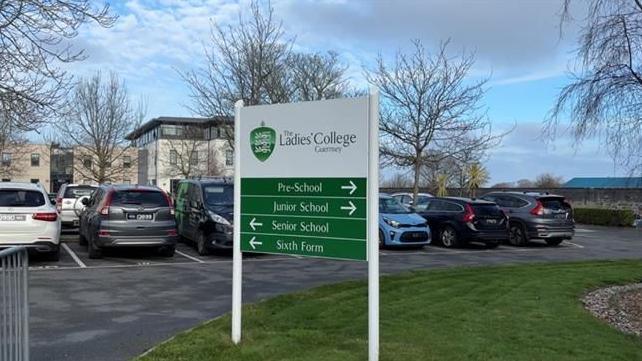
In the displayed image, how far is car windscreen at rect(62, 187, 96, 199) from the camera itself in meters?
22.9

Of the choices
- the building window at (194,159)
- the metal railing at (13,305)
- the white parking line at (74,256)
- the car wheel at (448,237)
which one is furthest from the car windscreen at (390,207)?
the building window at (194,159)

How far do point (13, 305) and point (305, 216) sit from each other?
103 inches

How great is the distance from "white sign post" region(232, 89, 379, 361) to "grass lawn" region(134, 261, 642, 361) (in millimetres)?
520

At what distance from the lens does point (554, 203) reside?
72.6 ft

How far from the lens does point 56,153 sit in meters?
64.1

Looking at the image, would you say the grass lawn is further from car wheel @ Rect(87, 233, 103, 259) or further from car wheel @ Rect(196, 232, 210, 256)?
car wheel @ Rect(87, 233, 103, 259)

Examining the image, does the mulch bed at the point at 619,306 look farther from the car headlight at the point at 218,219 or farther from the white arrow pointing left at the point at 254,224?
the car headlight at the point at 218,219

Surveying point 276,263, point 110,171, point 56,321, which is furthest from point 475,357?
point 110,171

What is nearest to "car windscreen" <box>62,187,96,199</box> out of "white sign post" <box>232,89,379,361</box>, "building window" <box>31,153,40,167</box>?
"white sign post" <box>232,89,379,361</box>

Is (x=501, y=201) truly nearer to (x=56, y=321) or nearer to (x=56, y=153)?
(x=56, y=321)

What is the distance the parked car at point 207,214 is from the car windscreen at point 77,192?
246 inches

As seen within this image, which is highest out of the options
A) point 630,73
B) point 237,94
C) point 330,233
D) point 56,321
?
point 237,94

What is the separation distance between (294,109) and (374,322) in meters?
2.17

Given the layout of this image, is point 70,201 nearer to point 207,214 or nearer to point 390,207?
point 207,214
